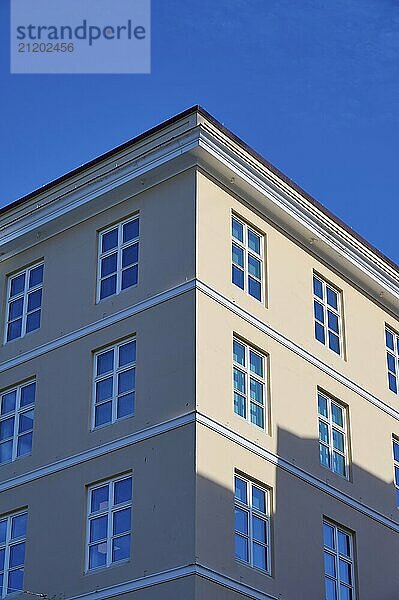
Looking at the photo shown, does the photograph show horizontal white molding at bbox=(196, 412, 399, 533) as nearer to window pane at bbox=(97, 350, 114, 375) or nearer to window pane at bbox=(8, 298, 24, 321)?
window pane at bbox=(97, 350, 114, 375)

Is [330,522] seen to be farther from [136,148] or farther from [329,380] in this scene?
[136,148]

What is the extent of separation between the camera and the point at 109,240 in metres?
32.3

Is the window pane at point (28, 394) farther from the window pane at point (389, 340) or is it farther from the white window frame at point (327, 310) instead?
the window pane at point (389, 340)

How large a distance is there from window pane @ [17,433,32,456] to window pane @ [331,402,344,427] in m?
7.49

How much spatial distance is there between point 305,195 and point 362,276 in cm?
335

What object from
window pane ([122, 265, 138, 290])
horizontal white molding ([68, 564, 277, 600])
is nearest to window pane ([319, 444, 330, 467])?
horizontal white molding ([68, 564, 277, 600])

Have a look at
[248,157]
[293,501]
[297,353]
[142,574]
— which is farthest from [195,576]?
[248,157]

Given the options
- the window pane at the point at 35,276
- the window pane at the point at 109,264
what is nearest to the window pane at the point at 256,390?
the window pane at the point at 109,264

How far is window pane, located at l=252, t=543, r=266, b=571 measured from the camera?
28.4 m

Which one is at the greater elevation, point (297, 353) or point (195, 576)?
point (297, 353)

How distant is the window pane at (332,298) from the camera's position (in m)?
34.4

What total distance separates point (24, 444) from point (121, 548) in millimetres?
4674

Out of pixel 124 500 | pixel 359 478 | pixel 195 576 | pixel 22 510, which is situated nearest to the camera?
pixel 195 576

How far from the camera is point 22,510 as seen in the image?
30625mm
